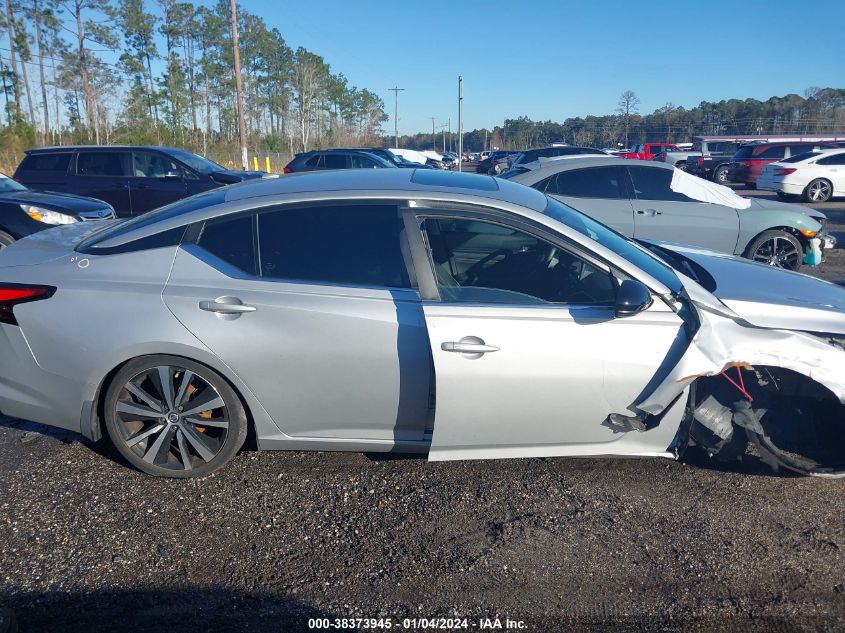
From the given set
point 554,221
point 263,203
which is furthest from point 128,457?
point 554,221

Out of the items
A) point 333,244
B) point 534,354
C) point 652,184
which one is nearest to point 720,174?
point 652,184

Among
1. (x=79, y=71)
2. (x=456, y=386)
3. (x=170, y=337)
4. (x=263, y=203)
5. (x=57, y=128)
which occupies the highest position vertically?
(x=79, y=71)

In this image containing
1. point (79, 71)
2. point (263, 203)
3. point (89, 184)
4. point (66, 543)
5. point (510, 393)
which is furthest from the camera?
point (79, 71)

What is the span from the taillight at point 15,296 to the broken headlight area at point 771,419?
3.48 meters

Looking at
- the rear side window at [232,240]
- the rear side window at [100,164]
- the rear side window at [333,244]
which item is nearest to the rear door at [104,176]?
the rear side window at [100,164]

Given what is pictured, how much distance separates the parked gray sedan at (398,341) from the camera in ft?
10.4

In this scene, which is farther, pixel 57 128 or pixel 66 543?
pixel 57 128

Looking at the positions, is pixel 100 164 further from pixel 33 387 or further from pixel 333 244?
pixel 333 244

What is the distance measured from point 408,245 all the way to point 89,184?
1110cm

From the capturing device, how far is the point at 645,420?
3264 mm

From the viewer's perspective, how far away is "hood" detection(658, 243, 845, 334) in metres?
3.32

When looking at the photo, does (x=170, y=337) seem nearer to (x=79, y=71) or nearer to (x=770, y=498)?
(x=770, y=498)

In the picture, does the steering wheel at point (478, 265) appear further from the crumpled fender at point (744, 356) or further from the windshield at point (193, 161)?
the windshield at point (193, 161)

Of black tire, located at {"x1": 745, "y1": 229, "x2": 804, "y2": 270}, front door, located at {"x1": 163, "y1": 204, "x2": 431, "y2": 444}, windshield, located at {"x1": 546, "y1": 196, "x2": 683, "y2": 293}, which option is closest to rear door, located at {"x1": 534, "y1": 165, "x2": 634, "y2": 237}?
black tire, located at {"x1": 745, "y1": 229, "x2": 804, "y2": 270}
